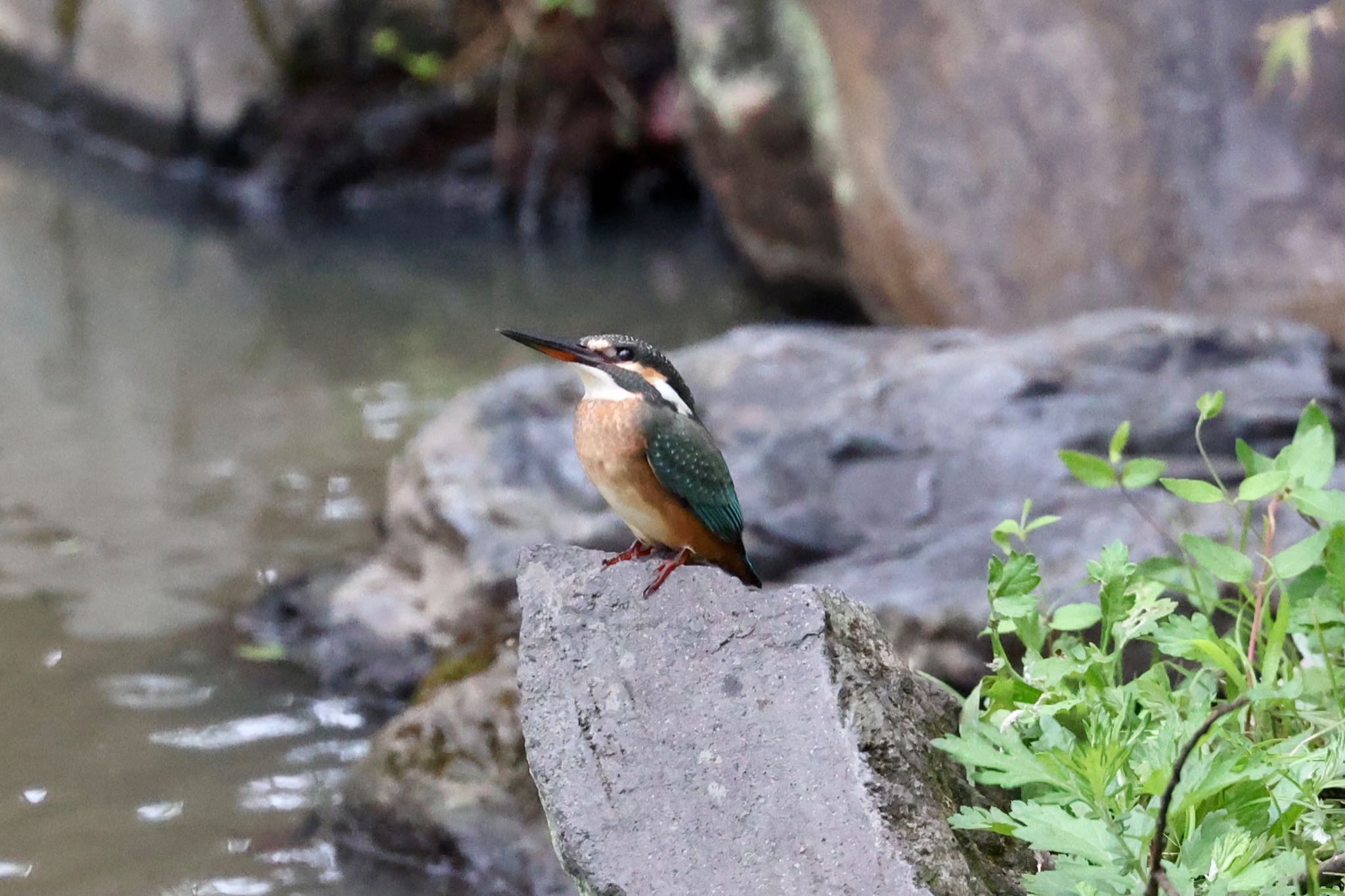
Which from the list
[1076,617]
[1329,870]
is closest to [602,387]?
[1076,617]

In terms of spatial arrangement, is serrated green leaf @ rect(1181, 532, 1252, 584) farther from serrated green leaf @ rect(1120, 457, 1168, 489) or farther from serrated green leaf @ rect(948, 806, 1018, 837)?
serrated green leaf @ rect(948, 806, 1018, 837)

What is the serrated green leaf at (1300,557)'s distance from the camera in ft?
6.28

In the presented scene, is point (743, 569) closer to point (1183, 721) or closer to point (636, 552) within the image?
point (636, 552)

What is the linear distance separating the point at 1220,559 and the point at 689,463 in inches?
31.9

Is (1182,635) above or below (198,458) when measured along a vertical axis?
below

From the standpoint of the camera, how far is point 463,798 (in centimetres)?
303

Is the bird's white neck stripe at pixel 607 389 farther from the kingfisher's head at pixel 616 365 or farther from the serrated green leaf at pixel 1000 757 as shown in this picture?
the serrated green leaf at pixel 1000 757

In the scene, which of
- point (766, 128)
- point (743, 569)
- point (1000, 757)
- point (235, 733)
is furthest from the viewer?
point (766, 128)

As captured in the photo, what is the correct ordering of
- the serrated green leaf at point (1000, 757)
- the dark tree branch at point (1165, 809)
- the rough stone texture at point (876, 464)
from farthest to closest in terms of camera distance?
the rough stone texture at point (876, 464) < the serrated green leaf at point (1000, 757) < the dark tree branch at point (1165, 809)

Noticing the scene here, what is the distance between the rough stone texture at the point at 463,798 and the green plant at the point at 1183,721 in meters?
1.36

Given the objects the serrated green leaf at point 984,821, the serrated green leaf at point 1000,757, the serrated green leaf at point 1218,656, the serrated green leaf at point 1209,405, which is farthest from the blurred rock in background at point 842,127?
the serrated green leaf at point 984,821

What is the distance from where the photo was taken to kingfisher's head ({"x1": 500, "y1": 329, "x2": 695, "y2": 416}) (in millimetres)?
2150

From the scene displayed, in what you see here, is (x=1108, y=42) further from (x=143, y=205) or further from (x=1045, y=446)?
(x=143, y=205)

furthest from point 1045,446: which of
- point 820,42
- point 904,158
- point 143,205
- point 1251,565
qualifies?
point 143,205
